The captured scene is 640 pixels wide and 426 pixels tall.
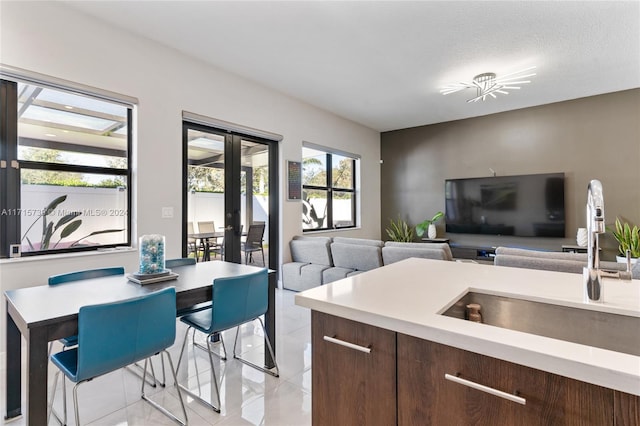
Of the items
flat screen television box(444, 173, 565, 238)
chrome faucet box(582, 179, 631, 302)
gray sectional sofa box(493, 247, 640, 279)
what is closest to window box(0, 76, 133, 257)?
chrome faucet box(582, 179, 631, 302)

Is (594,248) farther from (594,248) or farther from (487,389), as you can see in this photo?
(487,389)

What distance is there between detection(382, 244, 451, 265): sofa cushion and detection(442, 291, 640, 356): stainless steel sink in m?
2.12

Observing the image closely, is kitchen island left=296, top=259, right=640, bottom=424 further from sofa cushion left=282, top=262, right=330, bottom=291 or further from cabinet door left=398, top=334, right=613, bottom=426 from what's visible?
sofa cushion left=282, top=262, right=330, bottom=291

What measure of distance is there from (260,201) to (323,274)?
1419mm

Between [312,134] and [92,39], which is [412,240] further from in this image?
[92,39]

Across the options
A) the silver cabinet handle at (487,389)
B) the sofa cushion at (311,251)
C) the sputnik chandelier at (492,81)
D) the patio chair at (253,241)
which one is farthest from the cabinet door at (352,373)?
the sputnik chandelier at (492,81)

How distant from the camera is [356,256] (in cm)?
393

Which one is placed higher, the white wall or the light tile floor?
the white wall

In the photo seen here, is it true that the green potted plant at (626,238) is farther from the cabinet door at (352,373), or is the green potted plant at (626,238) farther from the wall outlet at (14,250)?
the wall outlet at (14,250)

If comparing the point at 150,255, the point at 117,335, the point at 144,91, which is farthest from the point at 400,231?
the point at 117,335

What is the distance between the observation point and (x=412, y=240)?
21.6 feet

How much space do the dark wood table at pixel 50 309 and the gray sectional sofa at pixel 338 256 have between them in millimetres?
1746

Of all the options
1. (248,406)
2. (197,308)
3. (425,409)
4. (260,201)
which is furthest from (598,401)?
(260,201)

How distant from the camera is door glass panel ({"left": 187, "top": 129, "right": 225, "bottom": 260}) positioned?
3.73 m
